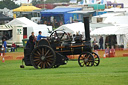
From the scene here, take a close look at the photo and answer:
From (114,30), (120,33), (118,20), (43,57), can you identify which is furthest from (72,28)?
(43,57)

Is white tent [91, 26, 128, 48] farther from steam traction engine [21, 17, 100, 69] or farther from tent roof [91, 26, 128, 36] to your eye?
steam traction engine [21, 17, 100, 69]

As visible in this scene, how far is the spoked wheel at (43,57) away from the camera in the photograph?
1722cm

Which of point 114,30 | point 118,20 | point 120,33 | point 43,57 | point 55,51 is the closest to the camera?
point 43,57

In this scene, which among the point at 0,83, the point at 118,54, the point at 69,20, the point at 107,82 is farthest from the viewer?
the point at 69,20

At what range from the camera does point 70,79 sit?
1220 centimetres

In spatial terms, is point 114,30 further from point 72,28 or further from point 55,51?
point 55,51

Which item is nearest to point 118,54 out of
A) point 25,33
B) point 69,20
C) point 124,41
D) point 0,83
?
point 124,41

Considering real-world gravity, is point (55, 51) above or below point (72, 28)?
below

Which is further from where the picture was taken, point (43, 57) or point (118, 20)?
point (118, 20)

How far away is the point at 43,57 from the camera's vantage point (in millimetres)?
17344

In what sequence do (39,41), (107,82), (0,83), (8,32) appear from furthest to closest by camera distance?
(8,32) → (39,41) → (0,83) → (107,82)

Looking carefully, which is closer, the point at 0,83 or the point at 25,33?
the point at 0,83

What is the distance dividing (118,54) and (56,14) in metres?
38.9

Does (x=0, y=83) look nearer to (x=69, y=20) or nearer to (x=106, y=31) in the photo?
(x=106, y=31)
